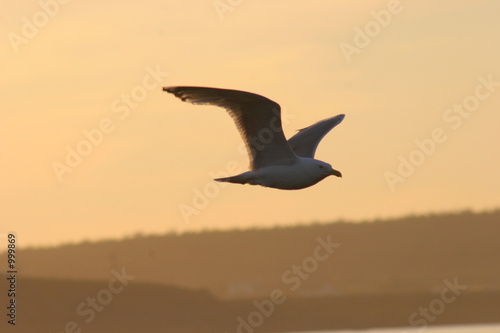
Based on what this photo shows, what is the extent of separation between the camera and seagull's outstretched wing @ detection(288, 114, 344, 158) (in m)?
22.2

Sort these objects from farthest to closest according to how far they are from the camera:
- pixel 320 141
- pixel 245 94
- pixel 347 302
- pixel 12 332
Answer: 1. pixel 347 302
2. pixel 12 332
3. pixel 320 141
4. pixel 245 94

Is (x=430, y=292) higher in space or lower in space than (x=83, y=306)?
lower

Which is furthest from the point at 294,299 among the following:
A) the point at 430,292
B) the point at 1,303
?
the point at 1,303

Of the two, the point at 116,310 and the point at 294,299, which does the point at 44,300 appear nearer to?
the point at 116,310

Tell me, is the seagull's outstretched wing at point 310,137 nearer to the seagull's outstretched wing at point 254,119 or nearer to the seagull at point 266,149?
the seagull at point 266,149

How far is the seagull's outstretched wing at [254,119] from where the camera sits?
61.7ft

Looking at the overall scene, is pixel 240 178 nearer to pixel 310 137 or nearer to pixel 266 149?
pixel 266 149

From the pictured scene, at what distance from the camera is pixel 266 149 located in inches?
789

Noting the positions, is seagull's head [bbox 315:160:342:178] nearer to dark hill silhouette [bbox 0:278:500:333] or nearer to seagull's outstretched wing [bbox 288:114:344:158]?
seagull's outstretched wing [bbox 288:114:344:158]

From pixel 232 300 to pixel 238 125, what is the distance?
63.3 meters

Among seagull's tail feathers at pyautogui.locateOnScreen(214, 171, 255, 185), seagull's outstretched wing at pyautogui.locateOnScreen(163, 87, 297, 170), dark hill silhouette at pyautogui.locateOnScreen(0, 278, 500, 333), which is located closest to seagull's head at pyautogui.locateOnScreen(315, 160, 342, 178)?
seagull's outstretched wing at pyautogui.locateOnScreen(163, 87, 297, 170)

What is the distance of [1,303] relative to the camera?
205 ft

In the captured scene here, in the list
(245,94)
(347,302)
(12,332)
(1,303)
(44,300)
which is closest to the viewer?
(245,94)

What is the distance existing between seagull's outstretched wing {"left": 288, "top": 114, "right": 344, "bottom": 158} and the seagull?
169cm
